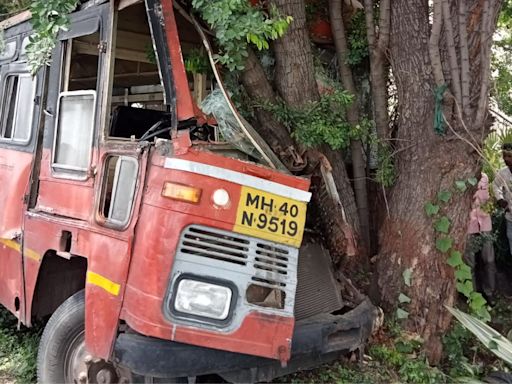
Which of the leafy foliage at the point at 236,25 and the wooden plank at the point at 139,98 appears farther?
the wooden plank at the point at 139,98

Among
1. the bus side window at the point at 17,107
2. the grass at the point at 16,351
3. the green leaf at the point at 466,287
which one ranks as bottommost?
the grass at the point at 16,351

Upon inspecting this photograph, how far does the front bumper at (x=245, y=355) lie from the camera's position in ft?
8.82

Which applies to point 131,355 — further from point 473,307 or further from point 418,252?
point 473,307

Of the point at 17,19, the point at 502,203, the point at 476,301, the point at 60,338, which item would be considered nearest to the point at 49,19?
the point at 17,19

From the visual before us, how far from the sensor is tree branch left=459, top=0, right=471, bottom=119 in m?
3.69

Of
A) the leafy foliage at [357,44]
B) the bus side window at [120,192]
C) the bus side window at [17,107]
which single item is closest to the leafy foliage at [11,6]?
the bus side window at [17,107]

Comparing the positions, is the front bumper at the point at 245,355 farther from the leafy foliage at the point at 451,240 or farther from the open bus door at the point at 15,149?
the open bus door at the point at 15,149

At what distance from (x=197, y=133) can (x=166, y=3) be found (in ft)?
2.37

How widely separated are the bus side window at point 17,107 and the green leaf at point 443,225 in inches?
119

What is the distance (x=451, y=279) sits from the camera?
390 cm

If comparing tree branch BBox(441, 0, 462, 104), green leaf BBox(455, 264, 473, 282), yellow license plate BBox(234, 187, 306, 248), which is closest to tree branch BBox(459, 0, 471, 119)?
tree branch BBox(441, 0, 462, 104)

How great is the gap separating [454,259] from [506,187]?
1.83 metres

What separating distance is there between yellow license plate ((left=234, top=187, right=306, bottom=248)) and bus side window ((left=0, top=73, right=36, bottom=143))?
202 cm

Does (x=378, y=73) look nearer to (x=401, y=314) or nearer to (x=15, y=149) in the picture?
(x=401, y=314)
